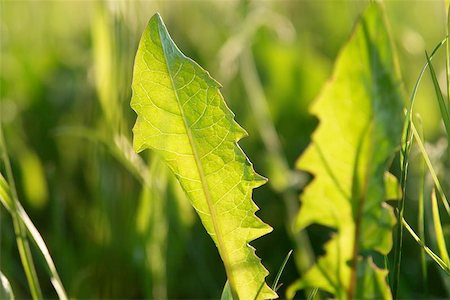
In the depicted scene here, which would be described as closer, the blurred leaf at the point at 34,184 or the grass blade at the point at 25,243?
the grass blade at the point at 25,243

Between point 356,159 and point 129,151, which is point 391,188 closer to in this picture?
point 356,159

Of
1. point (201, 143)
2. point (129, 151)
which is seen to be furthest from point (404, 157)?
point (129, 151)

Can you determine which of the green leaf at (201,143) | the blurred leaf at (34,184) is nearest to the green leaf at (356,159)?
the green leaf at (201,143)

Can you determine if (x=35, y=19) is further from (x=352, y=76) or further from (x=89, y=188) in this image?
(x=352, y=76)

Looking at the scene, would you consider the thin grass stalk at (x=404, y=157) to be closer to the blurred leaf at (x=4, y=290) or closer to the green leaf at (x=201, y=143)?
the green leaf at (x=201, y=143)

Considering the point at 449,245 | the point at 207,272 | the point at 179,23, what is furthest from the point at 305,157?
the point at 179,23

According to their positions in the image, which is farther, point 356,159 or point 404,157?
point 356,159
